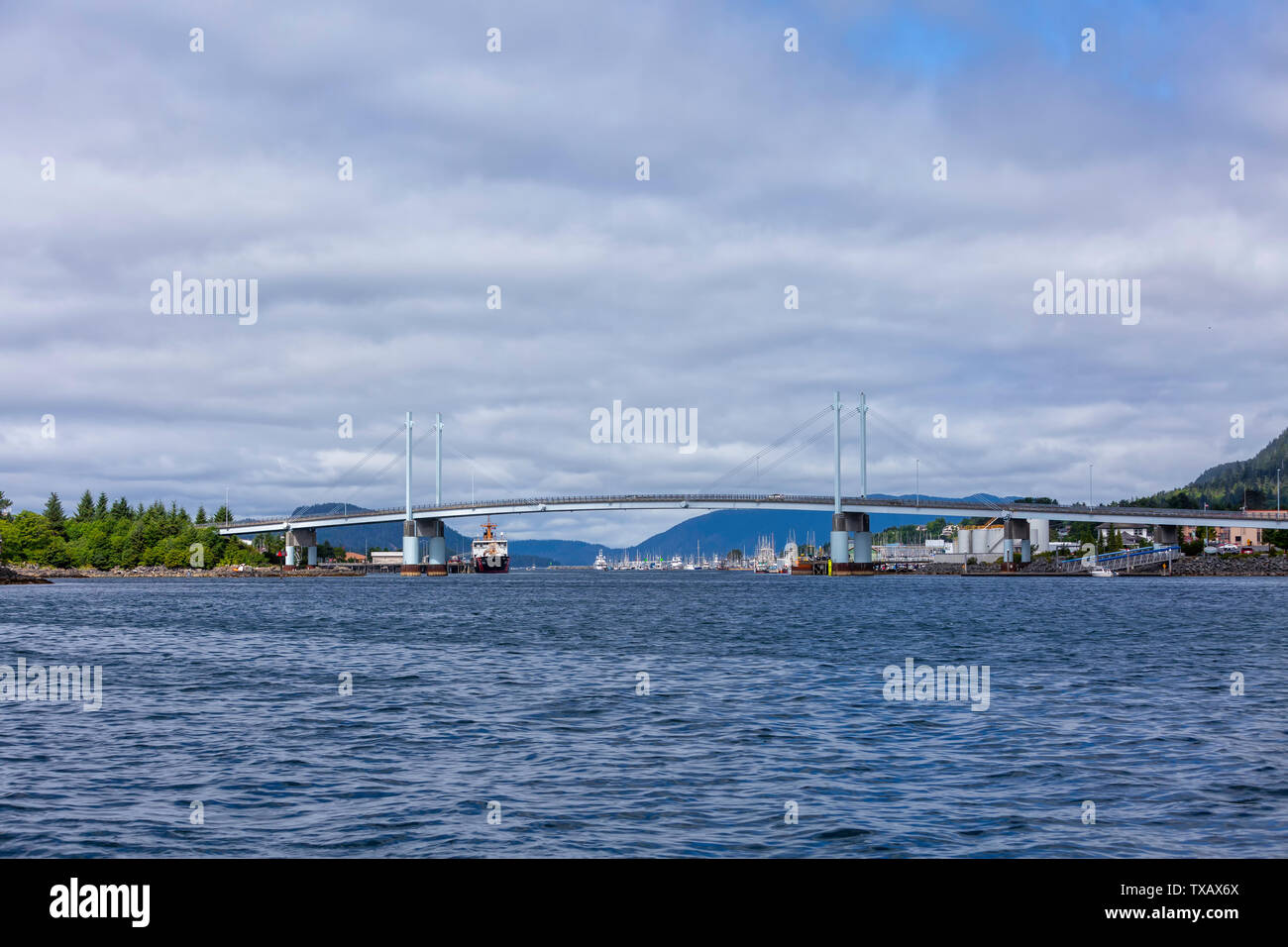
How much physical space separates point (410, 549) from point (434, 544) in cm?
1516

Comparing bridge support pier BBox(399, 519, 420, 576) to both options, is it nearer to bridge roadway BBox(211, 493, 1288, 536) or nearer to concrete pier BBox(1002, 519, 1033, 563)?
bridge roadway BBox(211, 493, 1288, 536)

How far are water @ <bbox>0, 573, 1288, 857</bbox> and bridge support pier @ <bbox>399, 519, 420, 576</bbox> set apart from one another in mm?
139419

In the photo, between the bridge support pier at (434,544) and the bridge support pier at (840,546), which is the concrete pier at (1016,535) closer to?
the bridge support pier at (840,546)

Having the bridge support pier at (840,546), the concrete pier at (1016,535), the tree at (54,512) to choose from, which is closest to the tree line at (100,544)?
the tree at (54,512)

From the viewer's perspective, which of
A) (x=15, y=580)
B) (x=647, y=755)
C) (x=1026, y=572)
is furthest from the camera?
(x=1026, y=572)

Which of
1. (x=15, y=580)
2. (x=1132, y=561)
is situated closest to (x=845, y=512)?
(x=1132, y=561)

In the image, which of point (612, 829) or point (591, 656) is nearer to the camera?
point (612, 829)

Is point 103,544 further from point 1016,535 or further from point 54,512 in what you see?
point 1016,535

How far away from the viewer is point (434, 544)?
194250 mm

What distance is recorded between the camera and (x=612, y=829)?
1253 cm
